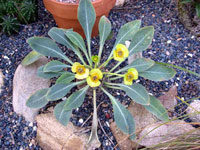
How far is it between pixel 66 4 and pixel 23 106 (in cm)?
102

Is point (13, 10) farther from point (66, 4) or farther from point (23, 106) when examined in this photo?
point (23, 106)

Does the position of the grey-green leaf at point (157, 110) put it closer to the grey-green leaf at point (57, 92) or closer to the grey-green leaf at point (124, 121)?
the grey-green leaf at point (124, 121)

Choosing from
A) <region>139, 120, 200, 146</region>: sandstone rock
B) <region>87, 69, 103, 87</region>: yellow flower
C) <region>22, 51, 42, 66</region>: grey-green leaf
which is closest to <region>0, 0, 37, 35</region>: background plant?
<region>22, 51, 42, 66</region>: grey-green leaf

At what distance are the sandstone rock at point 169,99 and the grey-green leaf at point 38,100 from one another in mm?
1071

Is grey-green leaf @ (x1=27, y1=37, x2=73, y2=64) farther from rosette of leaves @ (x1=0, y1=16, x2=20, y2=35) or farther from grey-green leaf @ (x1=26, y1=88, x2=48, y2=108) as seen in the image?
rosette of leaves @ (x1=0, y1=16, x2=20, y2=35)

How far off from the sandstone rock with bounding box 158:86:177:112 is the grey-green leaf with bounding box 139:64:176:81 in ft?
1.05

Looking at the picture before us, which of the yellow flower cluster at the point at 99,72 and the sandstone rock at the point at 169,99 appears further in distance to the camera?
the sandstone rock at the point at 169,99

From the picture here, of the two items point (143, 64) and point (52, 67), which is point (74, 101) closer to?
point (52, 67)

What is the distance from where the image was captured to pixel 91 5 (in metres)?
1.93

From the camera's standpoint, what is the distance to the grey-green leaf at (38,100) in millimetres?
1809

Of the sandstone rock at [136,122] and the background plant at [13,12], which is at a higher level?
the background plant at [13,12]

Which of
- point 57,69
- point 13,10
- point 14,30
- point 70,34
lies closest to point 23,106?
point 57,69

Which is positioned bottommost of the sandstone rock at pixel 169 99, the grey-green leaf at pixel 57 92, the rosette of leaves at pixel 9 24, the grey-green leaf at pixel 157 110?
the sandstone rock at pixel 169 99

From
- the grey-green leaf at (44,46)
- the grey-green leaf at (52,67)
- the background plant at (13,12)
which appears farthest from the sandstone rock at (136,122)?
the background plant at (13,12)
